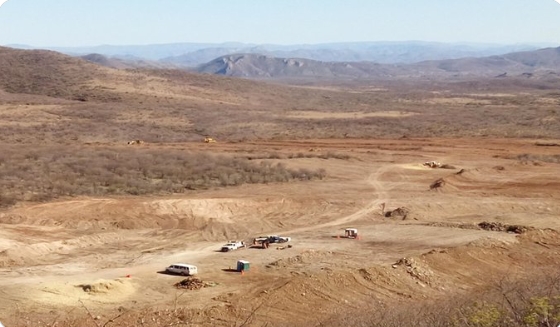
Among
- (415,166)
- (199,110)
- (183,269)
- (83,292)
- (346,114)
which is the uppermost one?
(83,292)

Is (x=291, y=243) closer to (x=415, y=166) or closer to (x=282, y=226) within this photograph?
(x=282, y=226)

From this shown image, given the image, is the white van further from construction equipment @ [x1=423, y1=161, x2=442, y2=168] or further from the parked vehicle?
construction equipment @ [x1=423, y1=161, x2=442, y2=168]

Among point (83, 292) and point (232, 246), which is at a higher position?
point (83, 292)

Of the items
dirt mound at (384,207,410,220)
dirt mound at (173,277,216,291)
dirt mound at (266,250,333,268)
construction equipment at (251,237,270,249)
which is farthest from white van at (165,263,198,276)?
dirt mound at (384,207,410,220)

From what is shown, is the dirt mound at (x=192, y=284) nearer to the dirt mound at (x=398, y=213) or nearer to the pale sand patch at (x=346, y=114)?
the dirt mound at (x=398, y=213)

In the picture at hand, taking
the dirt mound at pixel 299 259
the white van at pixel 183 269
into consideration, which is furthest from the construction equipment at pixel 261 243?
the white van at pixel 183 269

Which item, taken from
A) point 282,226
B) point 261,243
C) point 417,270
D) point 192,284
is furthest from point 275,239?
point 192,284
